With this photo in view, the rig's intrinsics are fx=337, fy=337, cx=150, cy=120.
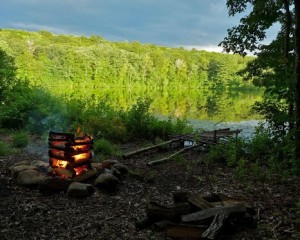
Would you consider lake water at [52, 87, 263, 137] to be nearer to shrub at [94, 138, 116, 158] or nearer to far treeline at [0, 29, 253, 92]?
shrub at [94, 138, 116, 158]

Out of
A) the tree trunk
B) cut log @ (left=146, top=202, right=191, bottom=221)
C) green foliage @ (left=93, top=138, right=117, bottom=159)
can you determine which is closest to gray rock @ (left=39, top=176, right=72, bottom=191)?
cut log @ (left=146, top=202, right=191, bottom=221)

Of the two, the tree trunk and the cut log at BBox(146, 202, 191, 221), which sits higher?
the tree trunk

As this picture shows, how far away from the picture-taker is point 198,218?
5.17 m

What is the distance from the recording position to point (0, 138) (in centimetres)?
1403

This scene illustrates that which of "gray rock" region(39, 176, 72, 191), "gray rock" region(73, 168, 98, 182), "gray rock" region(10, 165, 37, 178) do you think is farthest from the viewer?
"gray rock" region(10, 165, 37, 178)

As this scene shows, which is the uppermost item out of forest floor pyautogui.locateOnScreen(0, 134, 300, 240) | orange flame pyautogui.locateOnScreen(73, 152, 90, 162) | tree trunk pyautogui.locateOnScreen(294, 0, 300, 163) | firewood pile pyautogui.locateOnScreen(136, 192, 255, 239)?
tree trunk pyautogui.locateOnScreen(294, 0, 300, 163)

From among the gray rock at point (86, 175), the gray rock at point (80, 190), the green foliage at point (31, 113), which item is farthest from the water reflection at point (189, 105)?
the gray rock at point (80, 190)

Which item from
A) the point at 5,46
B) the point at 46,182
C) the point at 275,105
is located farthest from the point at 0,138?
the point at 5,46

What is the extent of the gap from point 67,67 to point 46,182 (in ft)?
246

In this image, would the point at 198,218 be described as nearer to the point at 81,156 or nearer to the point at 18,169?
the point at 81,156

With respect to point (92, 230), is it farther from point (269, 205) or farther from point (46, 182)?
point (269, 205)

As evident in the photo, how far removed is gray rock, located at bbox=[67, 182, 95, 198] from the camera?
741 centimetres

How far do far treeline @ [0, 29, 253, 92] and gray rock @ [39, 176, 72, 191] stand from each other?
47592mm

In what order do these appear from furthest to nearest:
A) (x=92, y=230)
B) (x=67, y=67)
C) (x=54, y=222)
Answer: (x=67, y=67), (x=54, y=222), (x=92, y=230)
